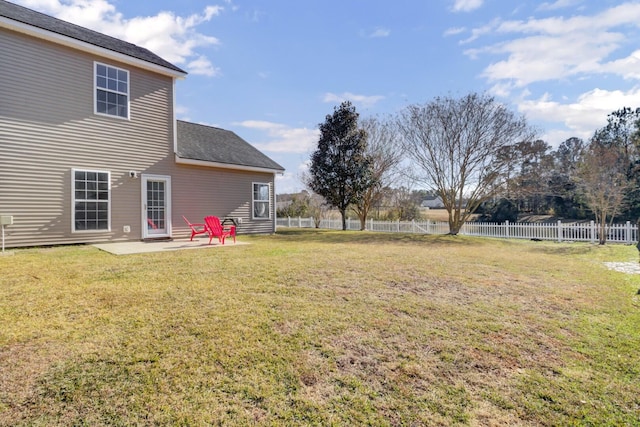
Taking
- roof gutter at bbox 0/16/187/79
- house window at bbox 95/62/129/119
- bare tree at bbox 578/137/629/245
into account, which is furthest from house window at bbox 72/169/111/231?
bare tree at bbox 578/137/629/245

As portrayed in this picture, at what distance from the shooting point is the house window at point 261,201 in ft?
43.2

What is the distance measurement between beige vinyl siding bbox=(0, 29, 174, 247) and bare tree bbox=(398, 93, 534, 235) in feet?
A: 39.2

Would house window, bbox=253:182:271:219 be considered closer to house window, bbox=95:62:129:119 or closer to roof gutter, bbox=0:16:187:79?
roof gutter, bbox=0:16:187:79

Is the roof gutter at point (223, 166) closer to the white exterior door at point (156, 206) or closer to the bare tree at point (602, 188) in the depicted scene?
the white exterior door at point (156, 206)

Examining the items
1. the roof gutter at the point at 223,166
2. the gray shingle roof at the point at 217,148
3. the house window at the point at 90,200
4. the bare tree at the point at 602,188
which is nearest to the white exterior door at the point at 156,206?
the roof gutter at the point at 223,166

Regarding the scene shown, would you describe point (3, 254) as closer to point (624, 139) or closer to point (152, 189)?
point (152, 189)

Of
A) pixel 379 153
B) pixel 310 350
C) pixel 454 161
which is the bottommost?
pixel 310 350

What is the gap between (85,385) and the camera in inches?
86.5

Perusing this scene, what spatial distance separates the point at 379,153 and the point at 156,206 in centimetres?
1349

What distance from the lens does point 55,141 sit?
8.30m

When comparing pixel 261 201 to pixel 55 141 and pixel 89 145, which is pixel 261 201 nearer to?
pixel 89 145

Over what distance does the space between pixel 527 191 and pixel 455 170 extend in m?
3.15

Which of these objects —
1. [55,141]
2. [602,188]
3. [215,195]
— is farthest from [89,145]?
[602,188]

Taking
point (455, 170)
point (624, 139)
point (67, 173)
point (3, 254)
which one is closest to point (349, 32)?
point (455, 170)
